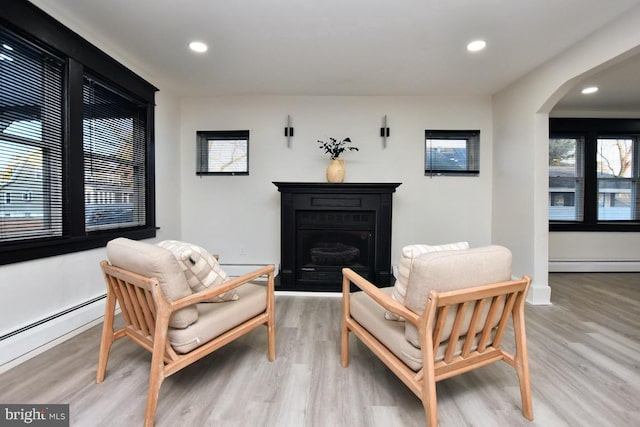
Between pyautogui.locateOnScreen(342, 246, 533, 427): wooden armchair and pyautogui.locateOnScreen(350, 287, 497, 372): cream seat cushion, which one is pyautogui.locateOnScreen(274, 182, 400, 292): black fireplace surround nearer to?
pyautogui.locateOnScreen(350, 287, 497, 372): cream seat cushion

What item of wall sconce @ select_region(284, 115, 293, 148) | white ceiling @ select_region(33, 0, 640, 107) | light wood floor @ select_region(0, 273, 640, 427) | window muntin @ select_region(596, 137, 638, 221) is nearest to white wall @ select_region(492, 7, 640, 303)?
white ceiling @ select_region(33, 0, 640, 107)

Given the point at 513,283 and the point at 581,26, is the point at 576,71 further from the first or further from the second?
the point at 513,283

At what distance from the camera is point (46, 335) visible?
1.87m

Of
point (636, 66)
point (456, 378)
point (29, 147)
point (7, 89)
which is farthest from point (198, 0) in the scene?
point (636, 66)

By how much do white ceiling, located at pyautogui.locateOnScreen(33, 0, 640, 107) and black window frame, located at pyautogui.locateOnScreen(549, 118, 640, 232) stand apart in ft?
5.46

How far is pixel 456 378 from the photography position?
160 cm

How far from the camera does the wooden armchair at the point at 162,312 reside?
47.1 inches

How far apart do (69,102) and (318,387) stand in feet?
9.20

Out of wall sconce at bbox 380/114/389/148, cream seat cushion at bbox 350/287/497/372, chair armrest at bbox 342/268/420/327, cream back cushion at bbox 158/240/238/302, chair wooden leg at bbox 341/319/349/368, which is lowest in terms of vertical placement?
chair wooden leg at bbox 341/319/349/368

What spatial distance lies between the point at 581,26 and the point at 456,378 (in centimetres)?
284

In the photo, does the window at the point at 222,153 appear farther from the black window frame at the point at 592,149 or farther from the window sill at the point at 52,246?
the black window frame at the point at 592,149

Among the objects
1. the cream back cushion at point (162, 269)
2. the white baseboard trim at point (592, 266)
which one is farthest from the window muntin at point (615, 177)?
the cream back cushion at point (162, 269)

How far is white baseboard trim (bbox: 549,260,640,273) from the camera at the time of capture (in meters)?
3.84

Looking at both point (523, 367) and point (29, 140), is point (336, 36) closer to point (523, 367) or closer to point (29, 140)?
point (29, 140)
